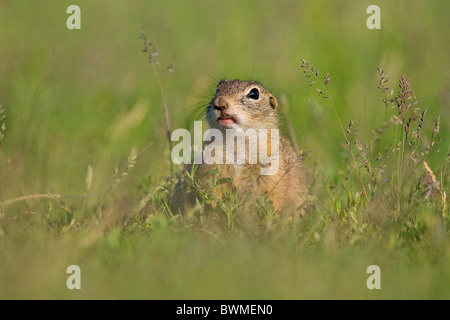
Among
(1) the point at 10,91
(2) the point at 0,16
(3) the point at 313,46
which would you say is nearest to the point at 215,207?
(1) the point at 10,91

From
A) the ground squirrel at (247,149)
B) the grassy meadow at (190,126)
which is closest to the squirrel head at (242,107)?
the ground squirrel at (247,149)

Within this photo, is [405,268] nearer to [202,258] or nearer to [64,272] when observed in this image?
[202,258]

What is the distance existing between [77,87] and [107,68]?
2.28ft

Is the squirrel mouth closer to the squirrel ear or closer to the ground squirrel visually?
the ground squirrel

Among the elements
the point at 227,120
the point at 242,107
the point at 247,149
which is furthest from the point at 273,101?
the point at 227,120

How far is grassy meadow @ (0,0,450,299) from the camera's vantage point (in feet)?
13.3

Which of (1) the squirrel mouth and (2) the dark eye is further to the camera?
(2) the dark eye

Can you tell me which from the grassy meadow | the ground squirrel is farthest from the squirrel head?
the grassy meadow

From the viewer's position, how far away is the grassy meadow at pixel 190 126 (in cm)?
404

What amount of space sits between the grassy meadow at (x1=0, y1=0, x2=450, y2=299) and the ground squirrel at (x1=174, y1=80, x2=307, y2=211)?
24 cm

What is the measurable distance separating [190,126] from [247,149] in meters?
1.87

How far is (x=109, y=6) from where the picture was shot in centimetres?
1112

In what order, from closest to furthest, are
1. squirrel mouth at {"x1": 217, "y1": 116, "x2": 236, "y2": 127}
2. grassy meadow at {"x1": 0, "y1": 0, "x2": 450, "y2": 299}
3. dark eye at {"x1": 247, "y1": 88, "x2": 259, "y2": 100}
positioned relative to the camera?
grassy meadow at {"x1": 0, "y1": 0, "x2": 450, "y2": 299} < squirrel mouth at {"x1": 217, "y1": 116, "x2": 236, "y2": 127} < dark eye at {"x1": 247, "y1": 88, "x2": 259, "y2": 100}

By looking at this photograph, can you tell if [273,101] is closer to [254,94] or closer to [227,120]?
[254,94]
